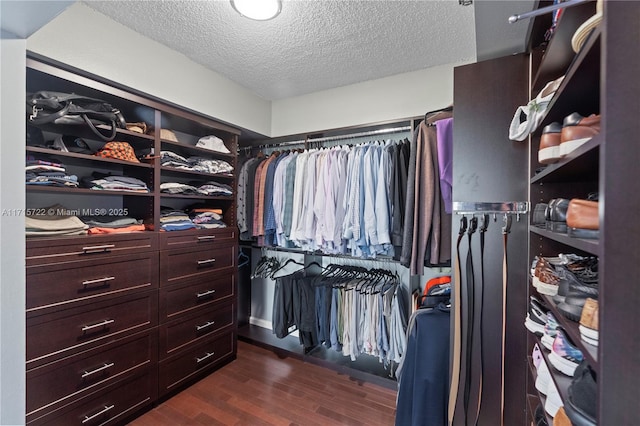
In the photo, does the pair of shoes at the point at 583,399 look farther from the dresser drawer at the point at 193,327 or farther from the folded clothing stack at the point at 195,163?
the folded clothing stack at the point at 195,163

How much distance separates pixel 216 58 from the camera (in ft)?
6.45

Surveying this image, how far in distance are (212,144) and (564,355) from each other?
2.38m

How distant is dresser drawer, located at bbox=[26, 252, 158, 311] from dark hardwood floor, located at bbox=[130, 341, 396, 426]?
0.84 m

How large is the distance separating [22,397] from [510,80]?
2247 mm

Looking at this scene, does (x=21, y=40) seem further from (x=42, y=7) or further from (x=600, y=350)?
(x=600, y=350)

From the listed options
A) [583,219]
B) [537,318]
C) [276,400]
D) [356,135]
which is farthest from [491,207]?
[276,400]

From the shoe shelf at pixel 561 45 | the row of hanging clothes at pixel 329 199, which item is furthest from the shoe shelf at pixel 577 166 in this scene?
the row of hanging clothes at pixel 329 199

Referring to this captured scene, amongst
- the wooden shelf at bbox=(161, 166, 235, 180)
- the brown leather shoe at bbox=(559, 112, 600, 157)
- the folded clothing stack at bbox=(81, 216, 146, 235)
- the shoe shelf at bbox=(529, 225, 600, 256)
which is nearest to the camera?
the shoe shelf at bbox=(529, 225, 600, 256)

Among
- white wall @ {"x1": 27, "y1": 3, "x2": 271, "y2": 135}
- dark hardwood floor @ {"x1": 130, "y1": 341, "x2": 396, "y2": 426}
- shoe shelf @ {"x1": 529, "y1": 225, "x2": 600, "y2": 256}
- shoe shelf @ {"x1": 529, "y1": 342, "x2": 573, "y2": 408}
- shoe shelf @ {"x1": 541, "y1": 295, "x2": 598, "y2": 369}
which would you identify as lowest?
dark hardwood floor @ {"x1": 130, "y1": 341, "x2": 396, "y2": 426}

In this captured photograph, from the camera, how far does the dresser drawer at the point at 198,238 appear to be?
1.85 metres

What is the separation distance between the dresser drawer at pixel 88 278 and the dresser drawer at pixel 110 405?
554 mm

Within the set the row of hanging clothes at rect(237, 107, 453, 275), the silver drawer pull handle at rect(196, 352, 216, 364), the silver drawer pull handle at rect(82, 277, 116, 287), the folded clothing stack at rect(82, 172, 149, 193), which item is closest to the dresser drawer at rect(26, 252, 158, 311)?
the silver drawer pull handle at rect(82, 277, 116, 287)

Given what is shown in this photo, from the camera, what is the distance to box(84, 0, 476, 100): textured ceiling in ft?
4.79

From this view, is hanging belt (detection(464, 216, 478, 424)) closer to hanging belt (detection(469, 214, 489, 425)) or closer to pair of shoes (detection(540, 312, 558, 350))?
hanging belt (detection(469, 214, 489, 425))
